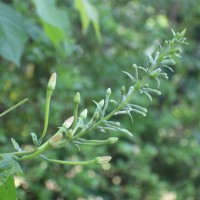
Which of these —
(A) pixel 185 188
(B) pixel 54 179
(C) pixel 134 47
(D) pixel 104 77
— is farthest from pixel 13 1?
(A) pixel 185 188

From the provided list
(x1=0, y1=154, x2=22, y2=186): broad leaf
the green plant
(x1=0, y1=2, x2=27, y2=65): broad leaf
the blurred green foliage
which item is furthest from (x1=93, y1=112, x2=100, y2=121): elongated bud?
(x1=0, y1=2, x2=27, y2=65): broad leaf

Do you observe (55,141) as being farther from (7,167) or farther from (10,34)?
(10,34)

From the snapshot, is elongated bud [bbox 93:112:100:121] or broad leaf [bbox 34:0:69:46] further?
broad leaf [bbox 34:0:69:46]

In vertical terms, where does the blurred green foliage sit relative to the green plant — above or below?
below

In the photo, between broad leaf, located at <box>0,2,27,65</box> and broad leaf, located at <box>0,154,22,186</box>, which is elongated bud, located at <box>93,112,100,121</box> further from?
broad leaf, located at <box>0,2,27,65</box>

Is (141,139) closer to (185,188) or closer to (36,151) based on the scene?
(185,188)

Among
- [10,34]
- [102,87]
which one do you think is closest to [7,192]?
[10,34]

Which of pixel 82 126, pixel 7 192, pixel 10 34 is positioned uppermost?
pixel 82 126
